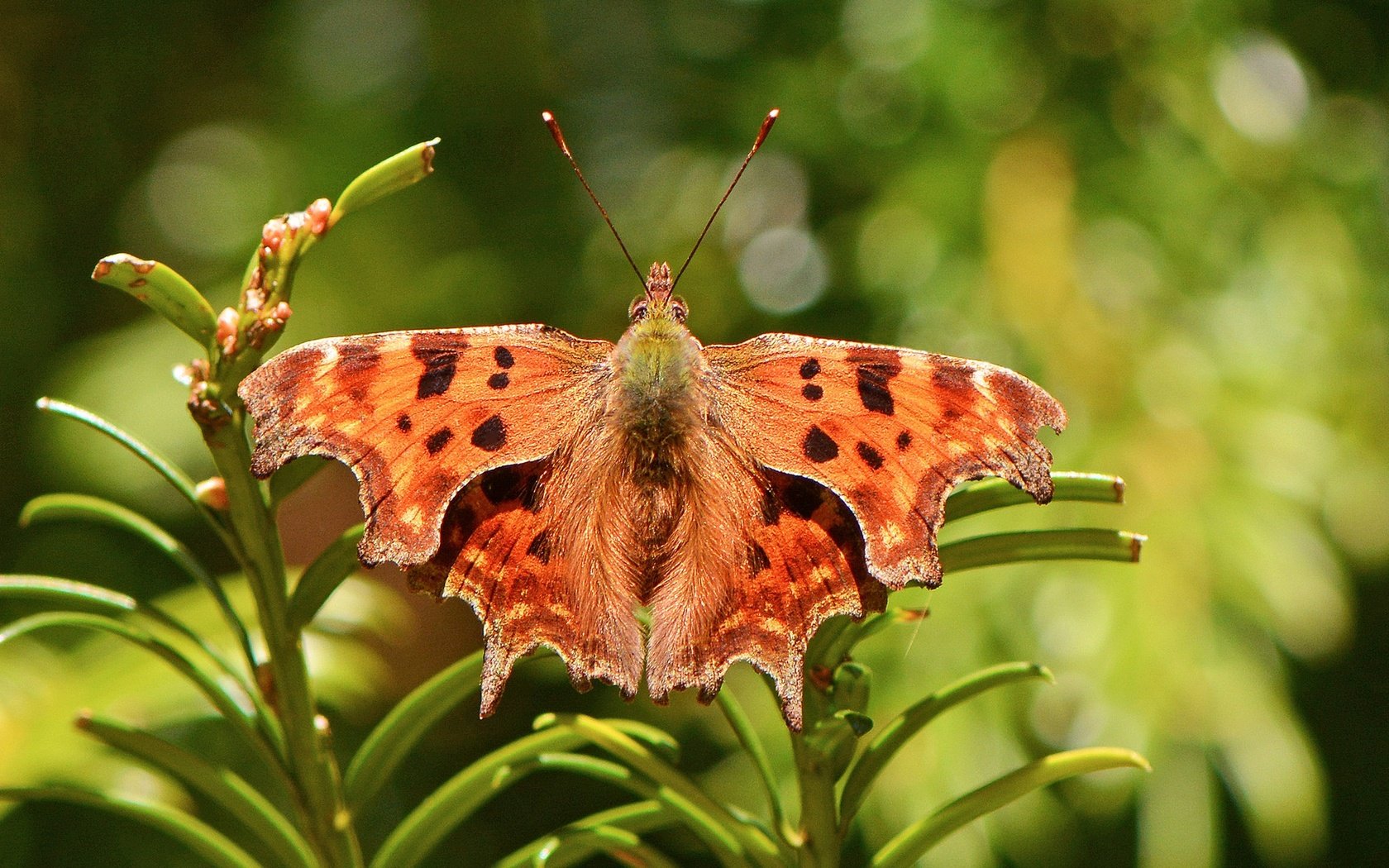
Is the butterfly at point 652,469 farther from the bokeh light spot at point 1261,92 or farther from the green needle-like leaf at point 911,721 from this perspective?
the bokeh light spot at point 1261,92

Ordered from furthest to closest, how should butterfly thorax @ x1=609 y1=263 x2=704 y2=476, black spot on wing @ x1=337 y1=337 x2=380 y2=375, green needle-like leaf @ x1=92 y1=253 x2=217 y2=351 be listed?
butterfly thorax @ x1=609 y1=263 x2=704 y2=476, black spot on wing @ x1=337 y1=337 x2=380 y2=375, green needle-like leaf @ x1=92 y1=253 x2=217 y2=351

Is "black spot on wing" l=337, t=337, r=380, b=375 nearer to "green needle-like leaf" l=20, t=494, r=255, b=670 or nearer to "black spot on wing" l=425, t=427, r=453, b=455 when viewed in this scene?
"black spot on wing" l=425, t=427, r=453, b=455

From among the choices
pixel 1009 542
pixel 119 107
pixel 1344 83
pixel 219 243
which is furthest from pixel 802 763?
pixel 119 107

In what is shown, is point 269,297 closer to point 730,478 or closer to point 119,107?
point 730,478

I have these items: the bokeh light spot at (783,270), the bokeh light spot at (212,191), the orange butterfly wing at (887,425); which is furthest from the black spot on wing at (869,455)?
the bokeh light spot at (212,191)

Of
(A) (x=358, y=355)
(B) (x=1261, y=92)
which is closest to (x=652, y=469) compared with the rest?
(A) (x=358, y=355)

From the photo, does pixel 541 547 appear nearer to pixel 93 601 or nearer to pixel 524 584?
pixel 524 584

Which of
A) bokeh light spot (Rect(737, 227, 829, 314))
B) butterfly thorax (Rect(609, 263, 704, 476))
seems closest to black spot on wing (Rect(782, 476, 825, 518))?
butterfly thorax (Rect(609, 263, 704, 476))
